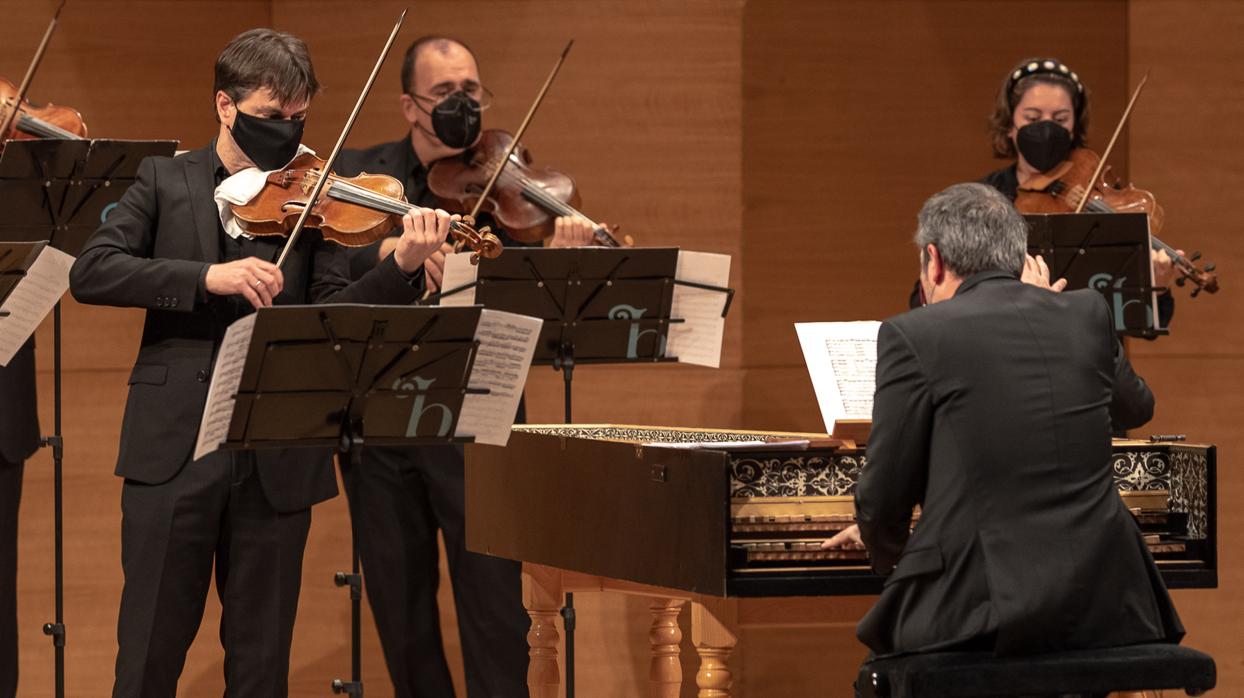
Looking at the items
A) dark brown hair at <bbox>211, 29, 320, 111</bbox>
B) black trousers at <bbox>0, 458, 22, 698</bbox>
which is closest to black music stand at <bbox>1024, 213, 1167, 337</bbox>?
dark brown hair at <bbox>211, 29, 320, 111</bbox>

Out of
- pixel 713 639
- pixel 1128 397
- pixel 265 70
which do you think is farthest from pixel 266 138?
pixel 1128 397

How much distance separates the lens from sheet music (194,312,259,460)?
2.78m

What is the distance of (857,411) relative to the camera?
10.2ft

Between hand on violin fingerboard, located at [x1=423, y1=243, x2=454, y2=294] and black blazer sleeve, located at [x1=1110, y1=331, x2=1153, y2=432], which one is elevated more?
hand on violin fingerboard, located at [x1=423, y1=243, x2=454, y2=294]

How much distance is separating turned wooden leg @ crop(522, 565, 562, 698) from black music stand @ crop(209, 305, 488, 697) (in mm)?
738

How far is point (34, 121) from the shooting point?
385 cm

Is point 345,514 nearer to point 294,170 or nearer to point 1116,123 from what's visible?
point 294,170

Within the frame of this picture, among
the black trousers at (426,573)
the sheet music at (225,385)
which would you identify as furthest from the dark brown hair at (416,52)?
the sheet music at (225,385)

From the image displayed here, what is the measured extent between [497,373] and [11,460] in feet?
4.57

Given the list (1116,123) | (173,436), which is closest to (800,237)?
(1116,123)

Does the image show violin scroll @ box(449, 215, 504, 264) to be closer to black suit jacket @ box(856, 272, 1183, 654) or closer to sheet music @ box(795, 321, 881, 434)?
sheet music @ box(795, 321, 881, 434)

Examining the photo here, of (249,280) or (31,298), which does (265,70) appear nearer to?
(249,280)

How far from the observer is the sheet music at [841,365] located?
3.11 m

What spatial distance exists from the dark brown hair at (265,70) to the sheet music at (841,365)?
104 centimetres
